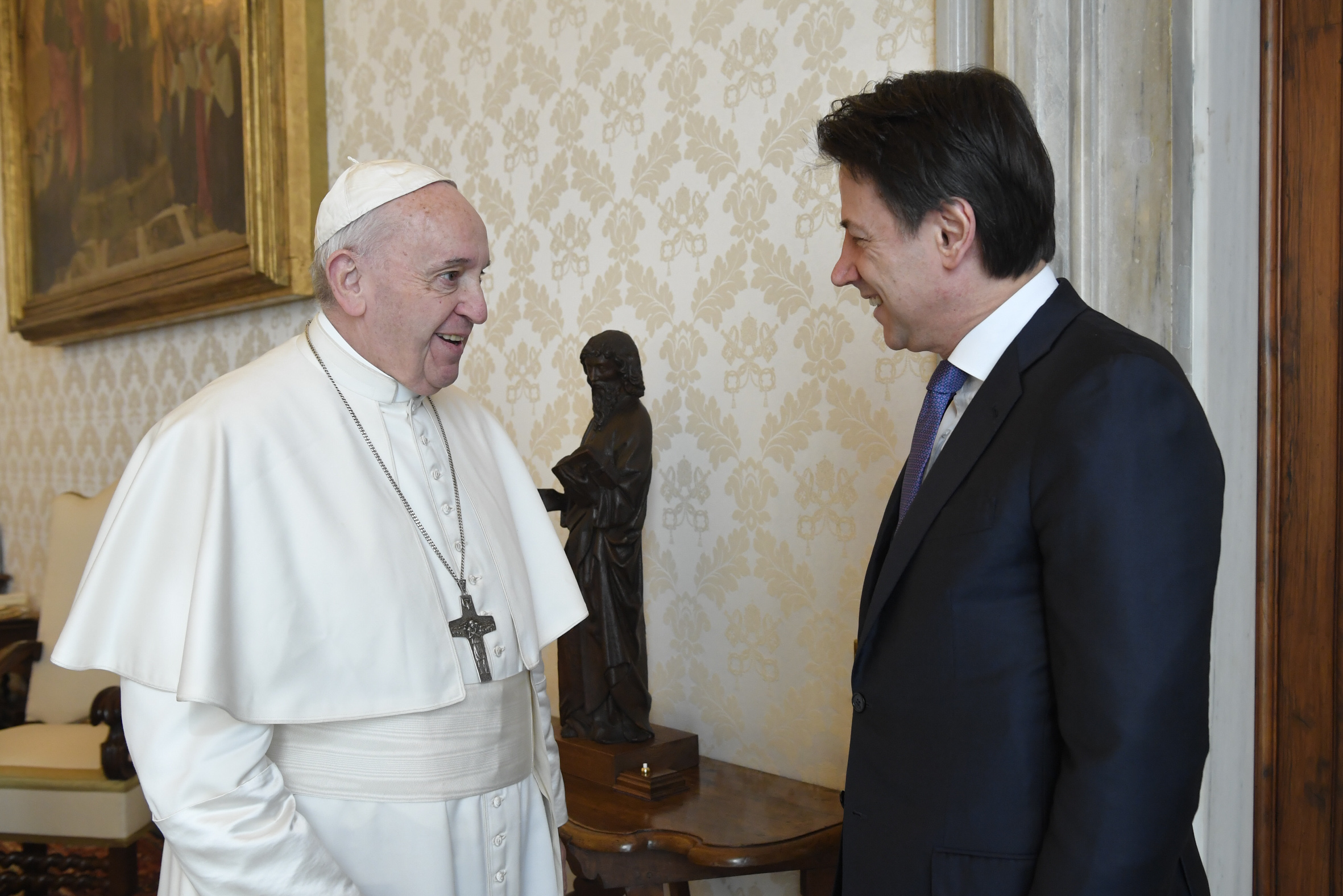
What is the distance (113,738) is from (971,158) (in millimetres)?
3459

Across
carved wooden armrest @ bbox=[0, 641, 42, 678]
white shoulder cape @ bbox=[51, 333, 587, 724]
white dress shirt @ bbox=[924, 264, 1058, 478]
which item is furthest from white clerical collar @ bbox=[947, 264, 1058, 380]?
carved wooden armrest @ bbox=[0, 641, 42, 678]

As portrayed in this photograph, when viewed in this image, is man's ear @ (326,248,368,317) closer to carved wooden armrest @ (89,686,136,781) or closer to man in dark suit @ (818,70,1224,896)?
man in dark suit @ (818,70,1224,896)

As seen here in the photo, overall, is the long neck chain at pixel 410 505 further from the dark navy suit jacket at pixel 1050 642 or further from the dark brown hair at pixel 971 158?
the dark brown hair at pixel 971 158

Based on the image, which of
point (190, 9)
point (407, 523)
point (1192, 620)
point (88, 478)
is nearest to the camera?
point (1192, 620)

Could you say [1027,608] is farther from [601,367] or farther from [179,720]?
[601,367]

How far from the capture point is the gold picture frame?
407cm

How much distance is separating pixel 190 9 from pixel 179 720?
396 cm

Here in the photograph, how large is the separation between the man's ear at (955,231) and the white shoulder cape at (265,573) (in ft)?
3.25

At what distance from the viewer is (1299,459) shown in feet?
6.78

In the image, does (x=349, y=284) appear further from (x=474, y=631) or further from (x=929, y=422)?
(x=929, y=422)

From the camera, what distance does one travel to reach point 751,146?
8.89 feet

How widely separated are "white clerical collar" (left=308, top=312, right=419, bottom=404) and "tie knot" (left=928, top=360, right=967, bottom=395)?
0.97 m

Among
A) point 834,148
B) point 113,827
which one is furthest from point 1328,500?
point 113,827

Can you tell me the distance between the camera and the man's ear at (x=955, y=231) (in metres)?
1.43
